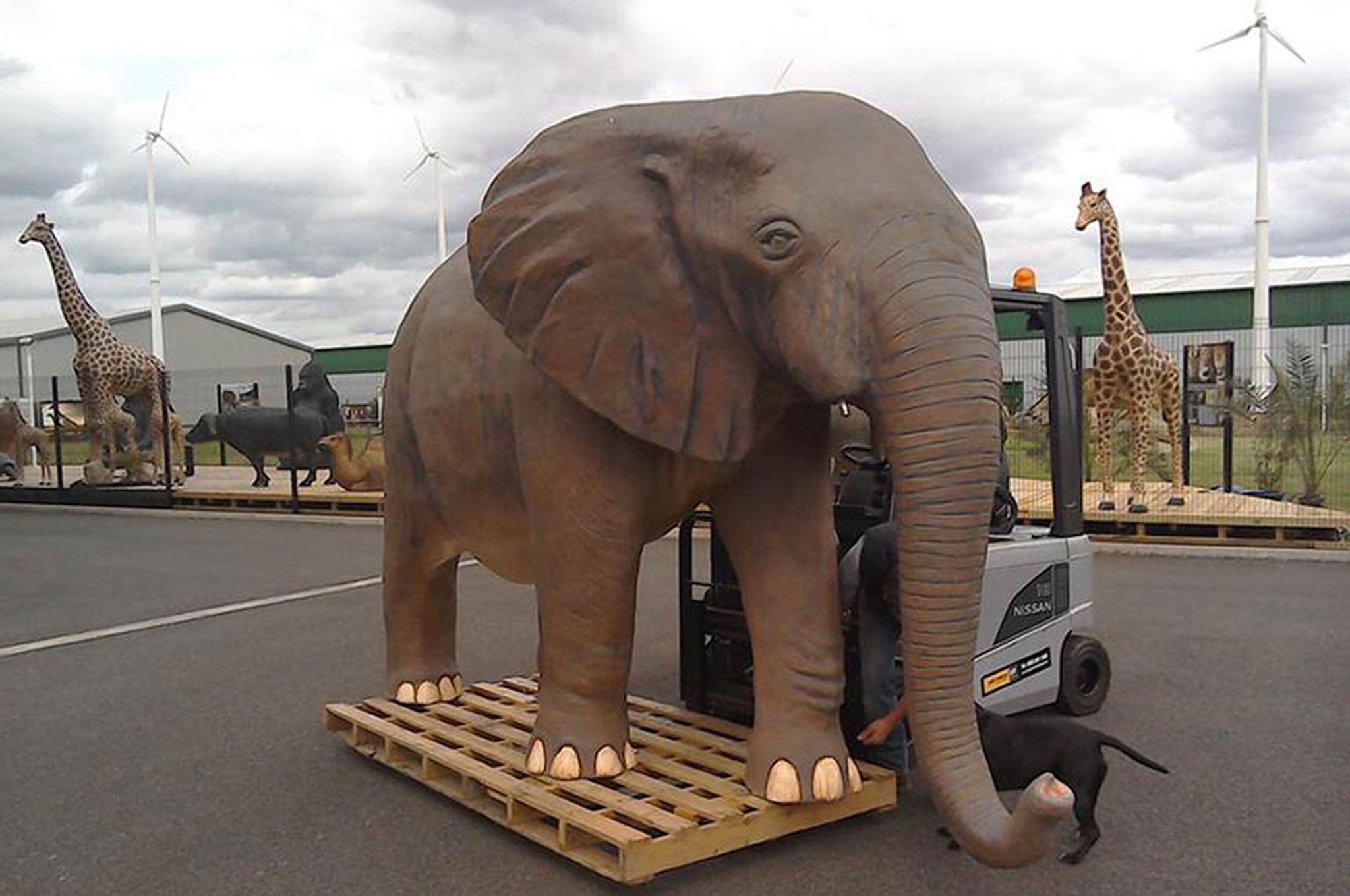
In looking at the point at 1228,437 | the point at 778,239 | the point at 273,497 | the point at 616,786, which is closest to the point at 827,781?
the point at 616,786

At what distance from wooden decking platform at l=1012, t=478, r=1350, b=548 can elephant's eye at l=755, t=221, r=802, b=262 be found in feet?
23.3

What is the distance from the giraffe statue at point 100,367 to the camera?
1741 cm

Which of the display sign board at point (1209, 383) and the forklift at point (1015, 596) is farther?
the display sign board at point (1209, 383)

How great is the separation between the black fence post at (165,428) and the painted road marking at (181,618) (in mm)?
8293

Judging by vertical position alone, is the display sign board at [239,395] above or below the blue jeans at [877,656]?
above

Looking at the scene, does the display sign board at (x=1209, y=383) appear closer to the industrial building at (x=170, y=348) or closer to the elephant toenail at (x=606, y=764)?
the elephant toenail at (x=606, y=764)

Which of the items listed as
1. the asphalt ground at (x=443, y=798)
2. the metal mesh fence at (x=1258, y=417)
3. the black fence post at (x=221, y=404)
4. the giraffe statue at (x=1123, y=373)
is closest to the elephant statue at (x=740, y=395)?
the asphalt ground at (x=443, y=798)

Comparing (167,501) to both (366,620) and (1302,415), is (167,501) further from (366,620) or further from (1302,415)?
(1302,415)

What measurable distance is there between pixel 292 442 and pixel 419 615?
11816mm

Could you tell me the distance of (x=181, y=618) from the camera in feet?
27.6

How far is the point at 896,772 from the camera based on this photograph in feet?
13.5

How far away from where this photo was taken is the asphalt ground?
3.68 metres

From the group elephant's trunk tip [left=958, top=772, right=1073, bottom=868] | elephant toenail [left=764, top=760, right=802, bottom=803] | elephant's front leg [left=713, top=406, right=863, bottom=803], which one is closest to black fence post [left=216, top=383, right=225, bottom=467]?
elephant's front leg [left=713, top=406, right=863, bottom=803]

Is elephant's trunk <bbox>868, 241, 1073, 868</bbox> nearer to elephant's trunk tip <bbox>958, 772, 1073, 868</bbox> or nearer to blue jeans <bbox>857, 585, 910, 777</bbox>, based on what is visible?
elephant's trunk tip <bbox>958, 772, 1073, 868</bbox>
